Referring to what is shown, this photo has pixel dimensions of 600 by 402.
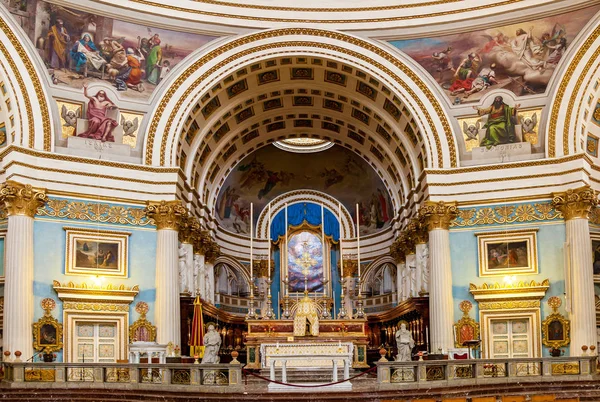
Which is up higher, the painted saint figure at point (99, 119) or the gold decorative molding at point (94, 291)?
the painted saint figure at point (99, 119)

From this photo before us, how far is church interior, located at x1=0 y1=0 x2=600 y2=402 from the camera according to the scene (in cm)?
2852

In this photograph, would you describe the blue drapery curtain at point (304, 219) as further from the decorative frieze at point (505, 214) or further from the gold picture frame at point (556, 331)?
the gold picture frame at point (556, 331)

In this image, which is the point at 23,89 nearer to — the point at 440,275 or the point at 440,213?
the point at 440,213

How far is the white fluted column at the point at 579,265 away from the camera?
28.7 metres

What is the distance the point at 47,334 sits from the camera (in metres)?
27.8

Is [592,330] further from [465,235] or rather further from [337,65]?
[337,65]

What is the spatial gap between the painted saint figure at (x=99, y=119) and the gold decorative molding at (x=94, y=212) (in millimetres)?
2582

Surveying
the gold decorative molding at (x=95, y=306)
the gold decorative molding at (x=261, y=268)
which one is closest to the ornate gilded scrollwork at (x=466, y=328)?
the gold decorative molding at (x=95, y=306)

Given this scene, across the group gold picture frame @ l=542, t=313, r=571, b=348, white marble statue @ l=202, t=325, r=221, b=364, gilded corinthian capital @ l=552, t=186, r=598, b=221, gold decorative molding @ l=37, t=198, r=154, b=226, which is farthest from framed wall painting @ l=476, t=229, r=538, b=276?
gold decorative molding @ l=37, t=198, r=154, b=226

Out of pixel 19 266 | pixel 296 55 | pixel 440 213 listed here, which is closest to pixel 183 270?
pixel 19 266

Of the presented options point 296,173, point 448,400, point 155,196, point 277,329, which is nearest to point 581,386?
point 448,400

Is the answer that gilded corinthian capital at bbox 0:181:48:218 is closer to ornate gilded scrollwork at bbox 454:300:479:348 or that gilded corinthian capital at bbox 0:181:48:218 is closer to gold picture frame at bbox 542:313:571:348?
ornate gilded scrollwork at bbox 454:300:479:348

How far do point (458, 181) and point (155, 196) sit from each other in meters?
11.4

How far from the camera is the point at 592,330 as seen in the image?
94.3ft
